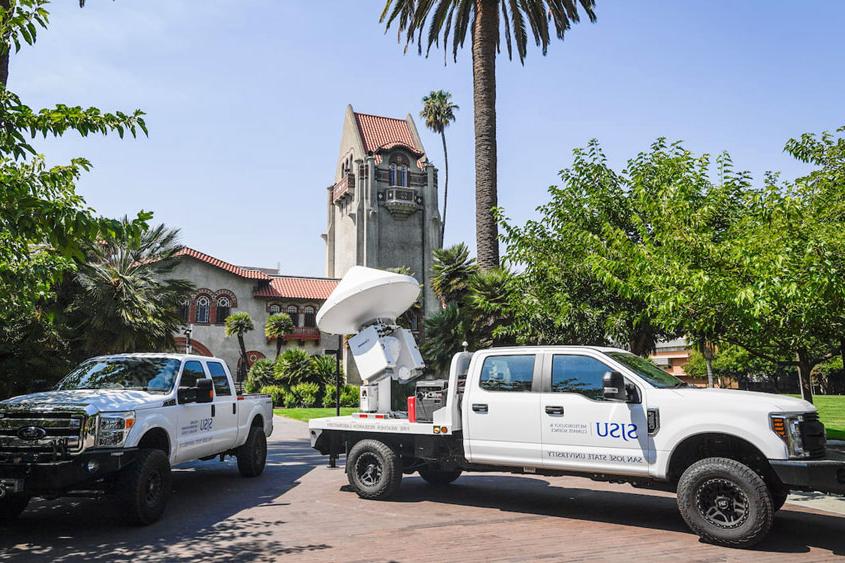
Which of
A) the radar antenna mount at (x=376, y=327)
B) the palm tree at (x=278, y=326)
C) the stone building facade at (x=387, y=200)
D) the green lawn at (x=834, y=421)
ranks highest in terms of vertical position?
the stone building facade at (x=387, y=200)

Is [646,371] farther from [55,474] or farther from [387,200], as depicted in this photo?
[387,200]

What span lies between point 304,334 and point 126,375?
36.1 metres

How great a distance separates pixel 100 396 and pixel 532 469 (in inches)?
219

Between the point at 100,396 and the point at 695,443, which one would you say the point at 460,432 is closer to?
the point at 695,443

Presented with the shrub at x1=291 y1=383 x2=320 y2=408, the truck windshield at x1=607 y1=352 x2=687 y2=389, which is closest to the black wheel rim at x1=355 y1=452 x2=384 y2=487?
the truck windshield at x1=607 y1=352 x2=687 y2=389

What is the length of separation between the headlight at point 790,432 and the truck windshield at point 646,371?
1254 millimetres

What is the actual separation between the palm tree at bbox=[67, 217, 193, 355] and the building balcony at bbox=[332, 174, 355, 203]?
3055 cm

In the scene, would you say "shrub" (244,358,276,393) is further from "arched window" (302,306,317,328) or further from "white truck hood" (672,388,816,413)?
"white truck hood" (672,388,816,413)

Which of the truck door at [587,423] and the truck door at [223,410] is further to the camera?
the truck door at [223,410]

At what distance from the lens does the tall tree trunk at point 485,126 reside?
19938mm

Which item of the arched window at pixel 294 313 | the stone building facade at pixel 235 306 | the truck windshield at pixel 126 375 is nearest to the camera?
the truck windshield at pixel 126 375

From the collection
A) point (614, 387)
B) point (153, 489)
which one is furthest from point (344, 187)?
point (614, 387)

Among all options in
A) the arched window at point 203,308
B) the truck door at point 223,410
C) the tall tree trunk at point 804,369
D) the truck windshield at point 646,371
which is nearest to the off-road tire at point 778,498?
the truck windshield at point 646,371

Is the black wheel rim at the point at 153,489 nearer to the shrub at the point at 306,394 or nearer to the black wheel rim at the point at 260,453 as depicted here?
the black wheel rim at the point at 260,453
